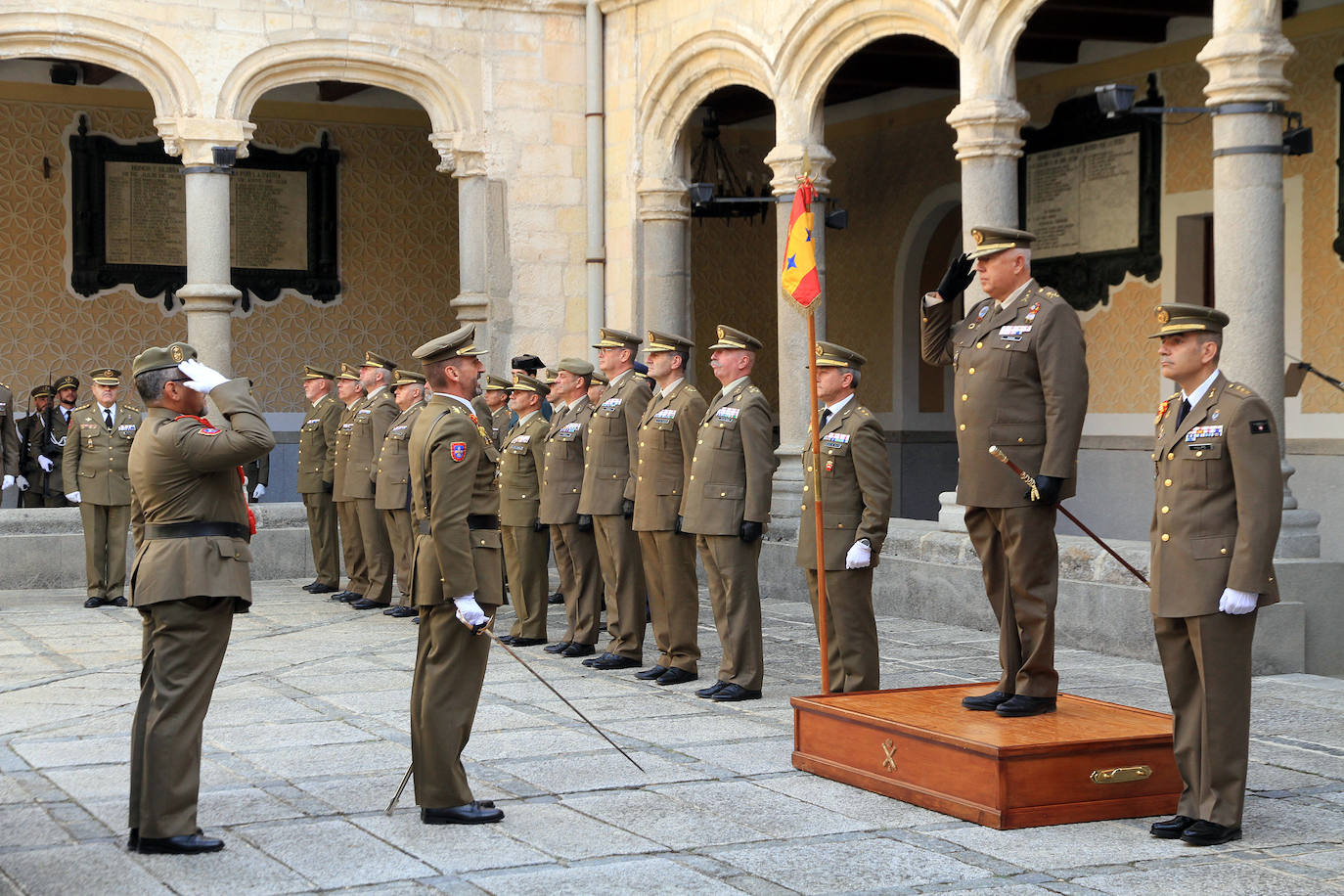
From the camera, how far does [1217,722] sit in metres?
4.57

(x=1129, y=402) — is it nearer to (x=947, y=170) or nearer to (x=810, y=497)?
(x=947, y=170)

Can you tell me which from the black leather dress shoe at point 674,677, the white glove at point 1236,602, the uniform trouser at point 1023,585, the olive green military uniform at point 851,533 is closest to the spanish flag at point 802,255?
the olive green military uniform at point 851,533

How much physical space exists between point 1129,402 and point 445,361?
26.8ft

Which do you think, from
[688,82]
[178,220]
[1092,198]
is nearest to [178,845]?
[688,82]

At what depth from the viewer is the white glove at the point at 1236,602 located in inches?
178

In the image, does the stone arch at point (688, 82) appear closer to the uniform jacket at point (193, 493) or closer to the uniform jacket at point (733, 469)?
the uniform jacket at point (733, 469)

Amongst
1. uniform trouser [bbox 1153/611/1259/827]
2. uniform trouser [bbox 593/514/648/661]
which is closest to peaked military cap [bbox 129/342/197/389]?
uniform trouser [bbox 1153/611/1259/827]

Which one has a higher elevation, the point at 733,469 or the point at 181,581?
the point at 733,469

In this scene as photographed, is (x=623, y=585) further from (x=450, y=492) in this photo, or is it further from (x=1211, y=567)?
(x=1211, y=567)

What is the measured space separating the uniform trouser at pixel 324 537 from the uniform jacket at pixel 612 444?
11.9 ft

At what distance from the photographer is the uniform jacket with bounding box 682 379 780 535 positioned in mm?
7070

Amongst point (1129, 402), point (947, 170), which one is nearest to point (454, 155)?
point (947, 170)

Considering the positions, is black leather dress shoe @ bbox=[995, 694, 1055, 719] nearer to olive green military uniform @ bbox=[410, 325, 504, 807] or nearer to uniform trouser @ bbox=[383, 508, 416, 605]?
olive green military uniform @ bbox=[410, 325, 504, 807]

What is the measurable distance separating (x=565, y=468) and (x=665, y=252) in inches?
158
